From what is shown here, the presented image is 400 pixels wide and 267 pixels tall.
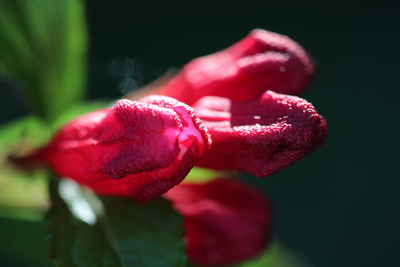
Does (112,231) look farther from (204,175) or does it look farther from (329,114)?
(329,114)

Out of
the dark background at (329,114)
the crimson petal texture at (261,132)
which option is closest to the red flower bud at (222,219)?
the crimson petal texture at (261,132)

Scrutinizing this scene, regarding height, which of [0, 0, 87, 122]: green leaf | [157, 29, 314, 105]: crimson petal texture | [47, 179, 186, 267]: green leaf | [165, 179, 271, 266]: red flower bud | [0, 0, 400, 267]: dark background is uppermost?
[157, 29, 314, 105]: crimson petal texture

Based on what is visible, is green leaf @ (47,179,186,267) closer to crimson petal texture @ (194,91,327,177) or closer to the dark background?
crimson petal texture @ (194,91,327,177)

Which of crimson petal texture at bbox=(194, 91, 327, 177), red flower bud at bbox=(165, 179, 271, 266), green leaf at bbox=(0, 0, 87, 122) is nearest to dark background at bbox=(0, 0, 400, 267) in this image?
green leaf at bbox=(0, 0, 87, 122)

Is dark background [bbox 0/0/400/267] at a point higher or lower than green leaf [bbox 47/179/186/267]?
lower

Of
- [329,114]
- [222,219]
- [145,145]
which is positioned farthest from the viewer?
[329,114]

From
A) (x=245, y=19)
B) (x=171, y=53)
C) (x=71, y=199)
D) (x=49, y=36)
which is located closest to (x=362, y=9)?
(x=245, y=19)

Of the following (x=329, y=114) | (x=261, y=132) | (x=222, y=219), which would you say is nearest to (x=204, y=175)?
(x=222, y=219)
